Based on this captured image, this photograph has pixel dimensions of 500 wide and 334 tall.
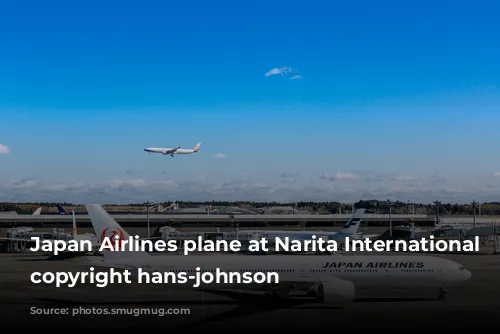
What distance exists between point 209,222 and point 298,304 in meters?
89.4

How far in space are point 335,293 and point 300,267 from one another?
152 inches

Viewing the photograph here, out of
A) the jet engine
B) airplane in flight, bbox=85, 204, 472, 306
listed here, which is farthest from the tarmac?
airplane in flight, bbox=85, 204, 472, 306

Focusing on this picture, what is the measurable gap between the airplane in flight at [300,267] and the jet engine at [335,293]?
6.4 inches

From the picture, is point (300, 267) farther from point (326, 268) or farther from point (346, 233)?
point (346, 233)

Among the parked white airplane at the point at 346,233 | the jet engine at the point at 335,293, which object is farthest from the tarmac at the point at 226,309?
the parked white airplane at the point at 346,233

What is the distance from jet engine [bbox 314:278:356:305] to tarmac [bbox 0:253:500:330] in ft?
1.86

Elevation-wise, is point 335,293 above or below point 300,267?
below

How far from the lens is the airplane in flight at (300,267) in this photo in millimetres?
36500

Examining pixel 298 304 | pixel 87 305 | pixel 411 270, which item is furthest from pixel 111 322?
pixel 411 270

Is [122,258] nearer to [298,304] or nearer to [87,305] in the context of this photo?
[87,305]

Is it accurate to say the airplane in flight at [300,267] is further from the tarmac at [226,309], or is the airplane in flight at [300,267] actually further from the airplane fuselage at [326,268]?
the tarmac at [226,309]

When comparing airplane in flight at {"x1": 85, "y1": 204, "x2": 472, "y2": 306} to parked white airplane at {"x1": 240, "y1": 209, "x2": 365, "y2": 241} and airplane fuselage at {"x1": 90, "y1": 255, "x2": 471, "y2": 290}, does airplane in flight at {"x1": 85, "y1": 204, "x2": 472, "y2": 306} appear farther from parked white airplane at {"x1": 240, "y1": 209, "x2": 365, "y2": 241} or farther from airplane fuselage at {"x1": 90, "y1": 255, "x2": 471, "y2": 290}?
parked white airplane at {"x1": 240, "y1": 209, "x2": 365, "y2": 241}

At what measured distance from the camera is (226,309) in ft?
112

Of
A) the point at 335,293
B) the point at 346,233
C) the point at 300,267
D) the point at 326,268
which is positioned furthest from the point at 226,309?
the point at 346,233
